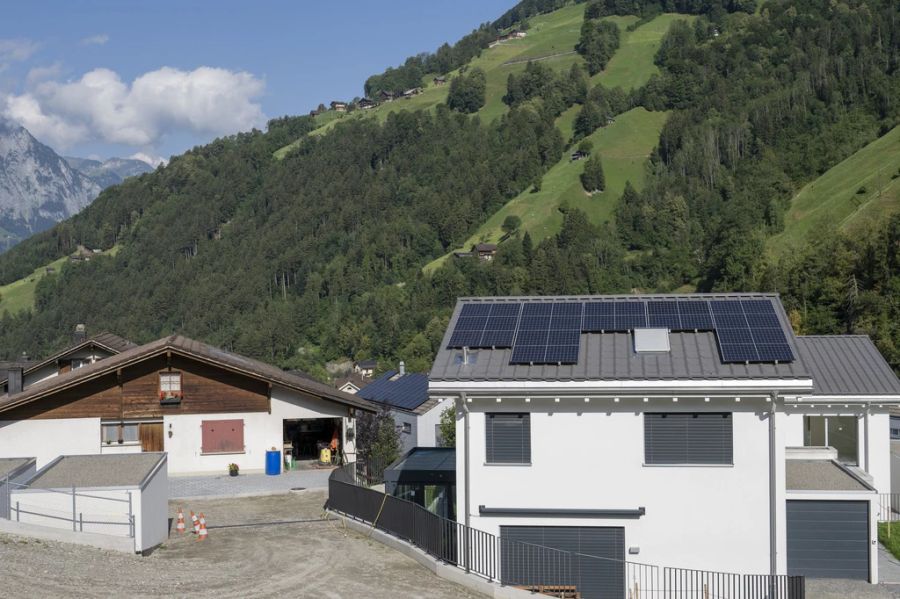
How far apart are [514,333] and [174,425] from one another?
16088 millimetres

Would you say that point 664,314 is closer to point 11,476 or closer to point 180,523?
point 180,523

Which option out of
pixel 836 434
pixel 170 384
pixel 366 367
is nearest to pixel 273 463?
pixel 170 384

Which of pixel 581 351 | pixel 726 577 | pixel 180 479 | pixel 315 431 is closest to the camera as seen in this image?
pixel 726 577

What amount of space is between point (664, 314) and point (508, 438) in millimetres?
4833

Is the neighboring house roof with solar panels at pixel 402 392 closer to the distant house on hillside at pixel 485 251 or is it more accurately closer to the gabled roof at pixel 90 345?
the gabled roof at pixel 90 345

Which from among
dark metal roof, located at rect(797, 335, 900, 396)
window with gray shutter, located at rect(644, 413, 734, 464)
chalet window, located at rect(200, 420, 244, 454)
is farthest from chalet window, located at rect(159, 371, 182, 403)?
dark metal roof, located at rect(797, 335, 900, 396)

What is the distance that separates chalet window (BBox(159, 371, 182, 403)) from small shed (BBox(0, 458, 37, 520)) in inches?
299

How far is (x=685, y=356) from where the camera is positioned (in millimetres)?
20375

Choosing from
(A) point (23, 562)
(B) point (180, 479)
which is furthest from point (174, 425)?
(A) point (23, 562)

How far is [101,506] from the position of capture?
1992cm

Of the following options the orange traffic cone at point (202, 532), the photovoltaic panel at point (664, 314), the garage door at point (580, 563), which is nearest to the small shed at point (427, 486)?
the garage door at point (580, 563)

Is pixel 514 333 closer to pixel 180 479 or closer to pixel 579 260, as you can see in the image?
pixel 180 479

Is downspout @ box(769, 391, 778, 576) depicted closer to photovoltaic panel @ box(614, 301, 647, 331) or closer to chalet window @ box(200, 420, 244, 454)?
photovoltaic panel @ box(614, 301, 647, 331)

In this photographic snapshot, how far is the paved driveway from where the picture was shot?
28.2 metres
